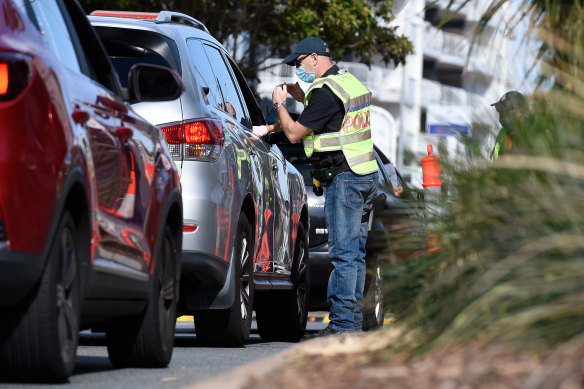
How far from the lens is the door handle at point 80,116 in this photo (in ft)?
16.8

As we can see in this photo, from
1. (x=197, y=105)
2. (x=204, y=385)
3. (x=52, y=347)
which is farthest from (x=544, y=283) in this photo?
(x=197, y=105)

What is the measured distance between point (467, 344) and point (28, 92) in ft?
5.90

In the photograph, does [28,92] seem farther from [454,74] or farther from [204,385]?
[454,74]

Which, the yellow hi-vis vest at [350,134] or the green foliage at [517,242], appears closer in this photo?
the green foliage at [517,242]

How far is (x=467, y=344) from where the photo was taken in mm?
4273

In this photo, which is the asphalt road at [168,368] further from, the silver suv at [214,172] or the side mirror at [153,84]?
the side mirror at [153,84]

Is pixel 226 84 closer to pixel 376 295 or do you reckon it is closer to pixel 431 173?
pixel 376 295

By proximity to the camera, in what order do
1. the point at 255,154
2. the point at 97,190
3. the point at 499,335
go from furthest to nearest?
the point at 255,154, the point at 97,190, the point at 499,335

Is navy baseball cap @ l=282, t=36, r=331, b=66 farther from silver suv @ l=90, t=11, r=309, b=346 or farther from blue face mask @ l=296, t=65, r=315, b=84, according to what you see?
silver suv @ l=90, t=11, r=309, b=346

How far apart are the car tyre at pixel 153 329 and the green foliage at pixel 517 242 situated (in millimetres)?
1451

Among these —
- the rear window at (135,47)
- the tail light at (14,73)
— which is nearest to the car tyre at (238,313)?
the rear window at (135,47)

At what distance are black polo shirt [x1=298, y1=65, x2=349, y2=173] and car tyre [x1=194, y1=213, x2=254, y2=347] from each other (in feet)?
2.97

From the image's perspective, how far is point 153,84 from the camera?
20.6 feet

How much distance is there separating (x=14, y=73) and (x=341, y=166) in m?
4.43
